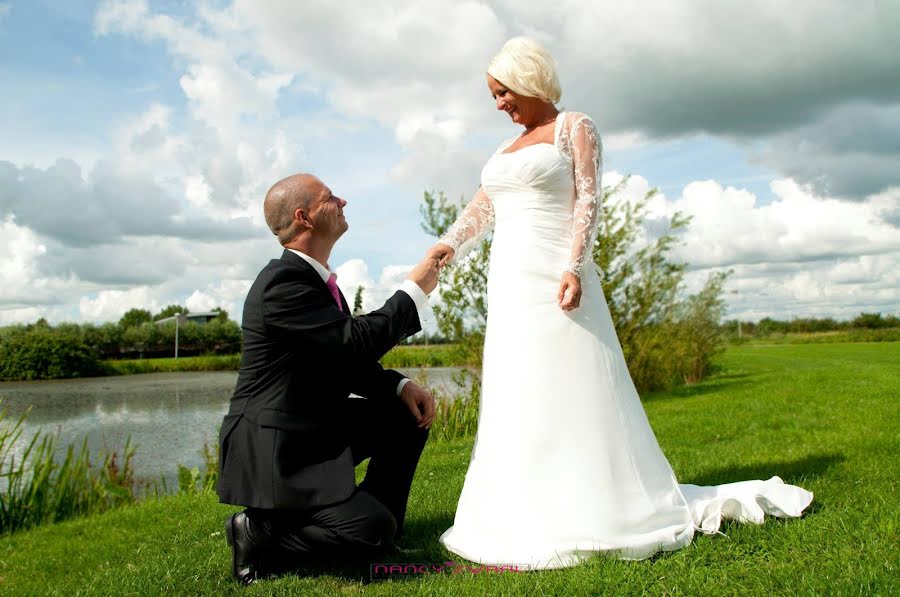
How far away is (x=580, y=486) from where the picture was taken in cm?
325

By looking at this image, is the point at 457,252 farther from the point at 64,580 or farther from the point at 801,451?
the point at 801,451

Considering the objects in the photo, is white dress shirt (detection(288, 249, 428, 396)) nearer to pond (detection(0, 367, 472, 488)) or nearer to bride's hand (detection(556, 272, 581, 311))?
bride's hand (detection(556, 272, 581, 311))

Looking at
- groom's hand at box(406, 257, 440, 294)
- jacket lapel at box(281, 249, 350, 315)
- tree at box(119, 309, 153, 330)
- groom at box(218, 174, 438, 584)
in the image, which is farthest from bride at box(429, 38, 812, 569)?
tree at box(119, 309, 153, 330)

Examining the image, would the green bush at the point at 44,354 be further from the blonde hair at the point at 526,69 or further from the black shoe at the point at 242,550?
the blonde hair at the point at 526,69

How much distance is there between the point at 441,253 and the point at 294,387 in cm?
118

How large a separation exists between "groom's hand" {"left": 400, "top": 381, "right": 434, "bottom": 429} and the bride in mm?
305

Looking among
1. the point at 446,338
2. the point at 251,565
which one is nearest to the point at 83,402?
the point at 446,338

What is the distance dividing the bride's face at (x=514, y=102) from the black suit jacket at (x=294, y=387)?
Result: 1.33 m

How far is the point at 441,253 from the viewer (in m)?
3.81

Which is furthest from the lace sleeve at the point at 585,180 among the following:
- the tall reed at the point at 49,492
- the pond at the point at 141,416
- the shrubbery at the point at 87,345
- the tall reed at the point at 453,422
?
the shrubbery at the point at 87,345

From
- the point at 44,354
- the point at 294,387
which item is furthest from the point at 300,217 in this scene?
the point at 44,354

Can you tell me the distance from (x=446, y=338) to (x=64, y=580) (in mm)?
9862

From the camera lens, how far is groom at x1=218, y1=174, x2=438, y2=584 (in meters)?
3.05

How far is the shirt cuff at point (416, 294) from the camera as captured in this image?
Result: 10.8ft
